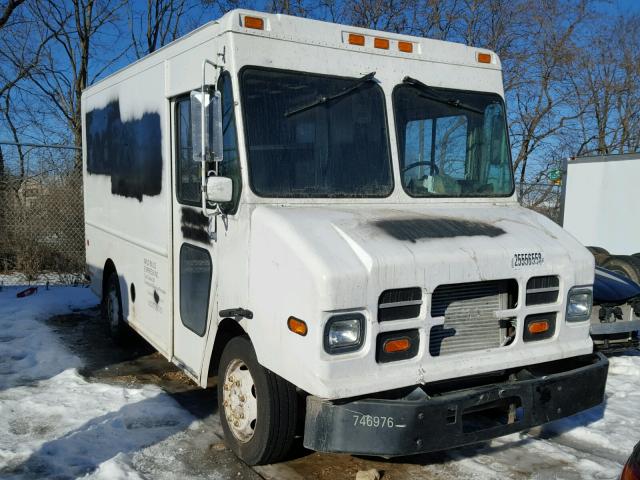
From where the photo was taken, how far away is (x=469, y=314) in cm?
378

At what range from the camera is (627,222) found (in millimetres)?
11664

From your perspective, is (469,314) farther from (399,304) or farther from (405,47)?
(405,47)

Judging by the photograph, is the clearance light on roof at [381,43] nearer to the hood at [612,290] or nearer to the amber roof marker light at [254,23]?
the amber roof marker light at [254,23]

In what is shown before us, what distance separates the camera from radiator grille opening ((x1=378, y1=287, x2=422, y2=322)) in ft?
11.1

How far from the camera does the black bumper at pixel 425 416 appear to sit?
10.9 feet

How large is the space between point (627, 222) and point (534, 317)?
8913 millimetres

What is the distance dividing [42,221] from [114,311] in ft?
14.2

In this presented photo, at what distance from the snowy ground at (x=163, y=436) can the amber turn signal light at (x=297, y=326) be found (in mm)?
1194

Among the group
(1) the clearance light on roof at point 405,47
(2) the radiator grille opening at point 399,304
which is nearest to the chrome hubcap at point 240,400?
(2) the radiator grille opening at point 399,304

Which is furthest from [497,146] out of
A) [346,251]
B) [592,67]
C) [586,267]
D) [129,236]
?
[592,67]

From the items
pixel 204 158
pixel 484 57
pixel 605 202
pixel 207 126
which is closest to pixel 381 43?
pixel 484 57

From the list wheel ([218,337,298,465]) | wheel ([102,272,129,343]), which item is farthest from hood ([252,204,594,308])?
wheel ([102,272,129,343])

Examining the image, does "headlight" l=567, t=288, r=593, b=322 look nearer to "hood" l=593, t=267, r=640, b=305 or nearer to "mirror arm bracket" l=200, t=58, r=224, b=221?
"hood" l=593, t=267, r=640, b=305

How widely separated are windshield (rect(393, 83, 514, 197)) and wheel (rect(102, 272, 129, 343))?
3.81 metres
